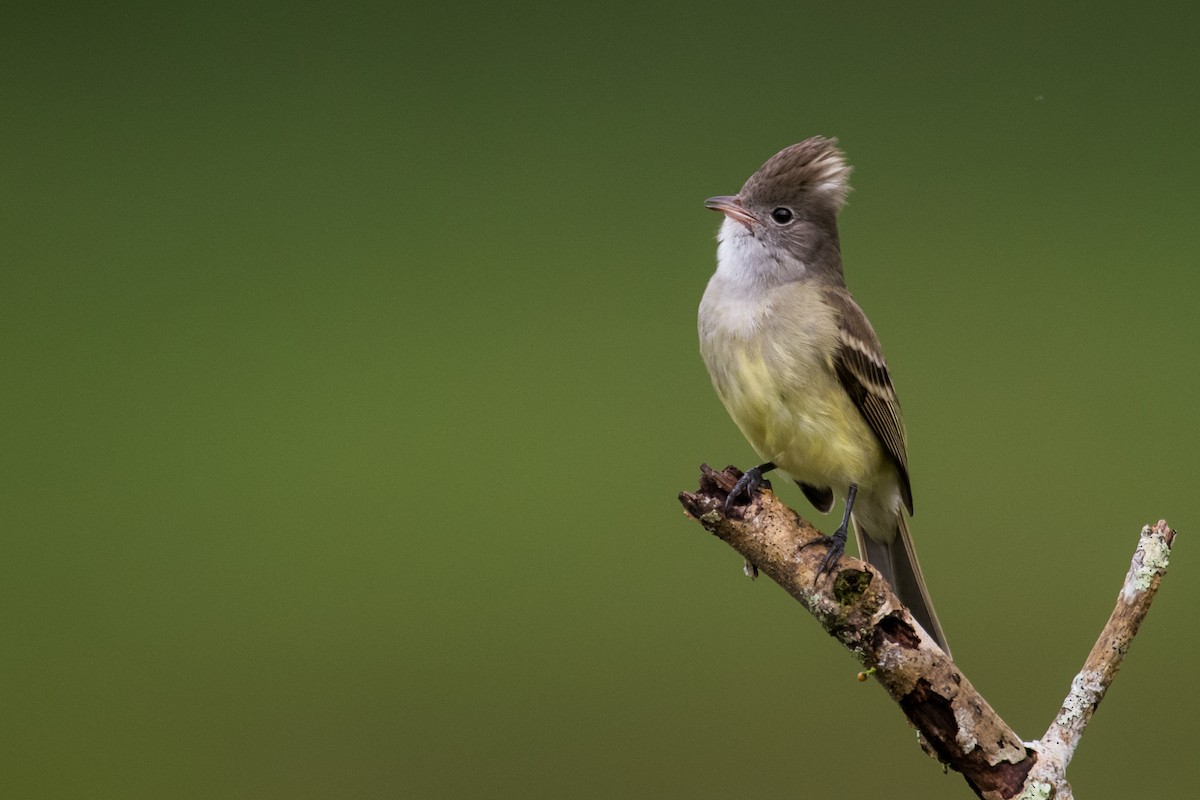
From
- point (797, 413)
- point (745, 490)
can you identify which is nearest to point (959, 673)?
point (745, 490)

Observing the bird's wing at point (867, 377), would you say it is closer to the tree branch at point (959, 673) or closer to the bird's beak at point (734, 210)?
the bird's beak at point (734, 210)

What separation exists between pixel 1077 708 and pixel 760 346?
0.79 metres

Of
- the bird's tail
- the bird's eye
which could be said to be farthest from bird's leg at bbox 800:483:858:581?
the bird's eye

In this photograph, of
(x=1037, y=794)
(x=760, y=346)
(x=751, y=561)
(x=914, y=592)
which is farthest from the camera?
(x=914, y=592)

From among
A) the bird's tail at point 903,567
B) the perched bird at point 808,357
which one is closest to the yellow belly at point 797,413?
the perched bird at point 808,357

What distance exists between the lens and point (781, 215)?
7.32 feet

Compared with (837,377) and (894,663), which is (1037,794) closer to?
(894,663)

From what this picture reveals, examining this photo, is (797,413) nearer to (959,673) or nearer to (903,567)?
(903,567)

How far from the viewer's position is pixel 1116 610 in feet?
4.96

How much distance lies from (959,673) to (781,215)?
94 cm

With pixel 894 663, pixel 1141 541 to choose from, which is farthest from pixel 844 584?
pixel 1141 541

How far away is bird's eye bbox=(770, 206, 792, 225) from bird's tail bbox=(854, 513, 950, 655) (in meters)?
0.55

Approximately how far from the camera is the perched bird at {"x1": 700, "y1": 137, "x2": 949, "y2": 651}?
82.5 inches

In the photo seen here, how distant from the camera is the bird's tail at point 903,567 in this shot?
7.29 feet
